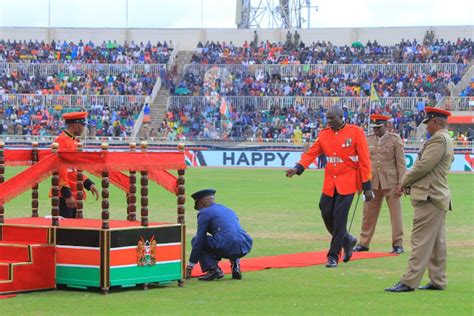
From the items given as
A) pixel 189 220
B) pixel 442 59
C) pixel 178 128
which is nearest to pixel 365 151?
pixel 189 220

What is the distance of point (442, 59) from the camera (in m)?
60.9

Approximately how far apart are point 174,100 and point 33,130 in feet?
26.5

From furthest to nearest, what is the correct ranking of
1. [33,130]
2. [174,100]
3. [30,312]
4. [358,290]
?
1. [174,100]
2. [33,130]
3. [358,290]
4. [30,312]

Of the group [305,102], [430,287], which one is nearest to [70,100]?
[305,102]

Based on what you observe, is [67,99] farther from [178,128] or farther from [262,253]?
[262,253]

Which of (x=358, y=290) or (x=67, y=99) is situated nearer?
(x=358, y=290)

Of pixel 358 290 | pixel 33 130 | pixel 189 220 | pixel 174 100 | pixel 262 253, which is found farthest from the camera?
pixel 174 100

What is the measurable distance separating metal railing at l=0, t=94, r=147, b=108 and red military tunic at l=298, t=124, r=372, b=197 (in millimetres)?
44596

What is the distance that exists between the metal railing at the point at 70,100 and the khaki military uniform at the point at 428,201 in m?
47.5

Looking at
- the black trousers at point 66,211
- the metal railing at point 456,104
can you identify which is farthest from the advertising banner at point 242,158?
the black trousers at point 66,211

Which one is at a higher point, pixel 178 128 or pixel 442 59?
pixel 442 59

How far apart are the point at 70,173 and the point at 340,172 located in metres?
3.56

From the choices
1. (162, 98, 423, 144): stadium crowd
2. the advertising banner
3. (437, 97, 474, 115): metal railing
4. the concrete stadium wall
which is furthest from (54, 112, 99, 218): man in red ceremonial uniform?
the concrete stadium wall

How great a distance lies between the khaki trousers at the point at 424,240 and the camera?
464 inches
